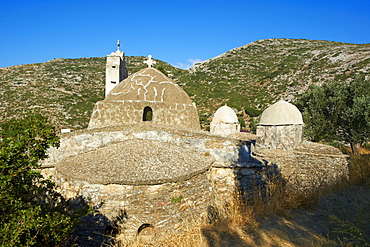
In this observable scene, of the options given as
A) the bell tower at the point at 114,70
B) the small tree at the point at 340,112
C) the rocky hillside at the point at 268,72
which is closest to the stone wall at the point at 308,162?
the small tree at the point at 340,112

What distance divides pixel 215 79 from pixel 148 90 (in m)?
36.7

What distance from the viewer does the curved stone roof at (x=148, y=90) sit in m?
8.55

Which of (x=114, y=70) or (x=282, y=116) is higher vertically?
(x=114, y=70)

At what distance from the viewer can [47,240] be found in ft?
9.81

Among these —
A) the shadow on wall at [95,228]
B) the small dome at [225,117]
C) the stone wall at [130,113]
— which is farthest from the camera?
the small dome at [225,117]

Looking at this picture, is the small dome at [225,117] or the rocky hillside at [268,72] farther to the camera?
the rocky hillside at [268,72]

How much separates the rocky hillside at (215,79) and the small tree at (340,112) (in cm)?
1085

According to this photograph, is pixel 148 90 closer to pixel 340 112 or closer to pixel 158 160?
pixel 158 160

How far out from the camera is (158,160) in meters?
Answer: 5.25

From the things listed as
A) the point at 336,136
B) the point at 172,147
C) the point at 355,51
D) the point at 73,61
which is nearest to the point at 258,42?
the point at 355,51

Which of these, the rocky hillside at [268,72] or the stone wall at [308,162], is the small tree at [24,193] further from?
the rocky hillside at [268,72]

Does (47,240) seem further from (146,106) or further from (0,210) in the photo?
(146,106)

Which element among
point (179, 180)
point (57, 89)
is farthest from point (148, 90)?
point (57, 89)

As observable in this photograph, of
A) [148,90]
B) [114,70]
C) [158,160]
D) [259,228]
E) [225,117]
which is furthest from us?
[225,117]
